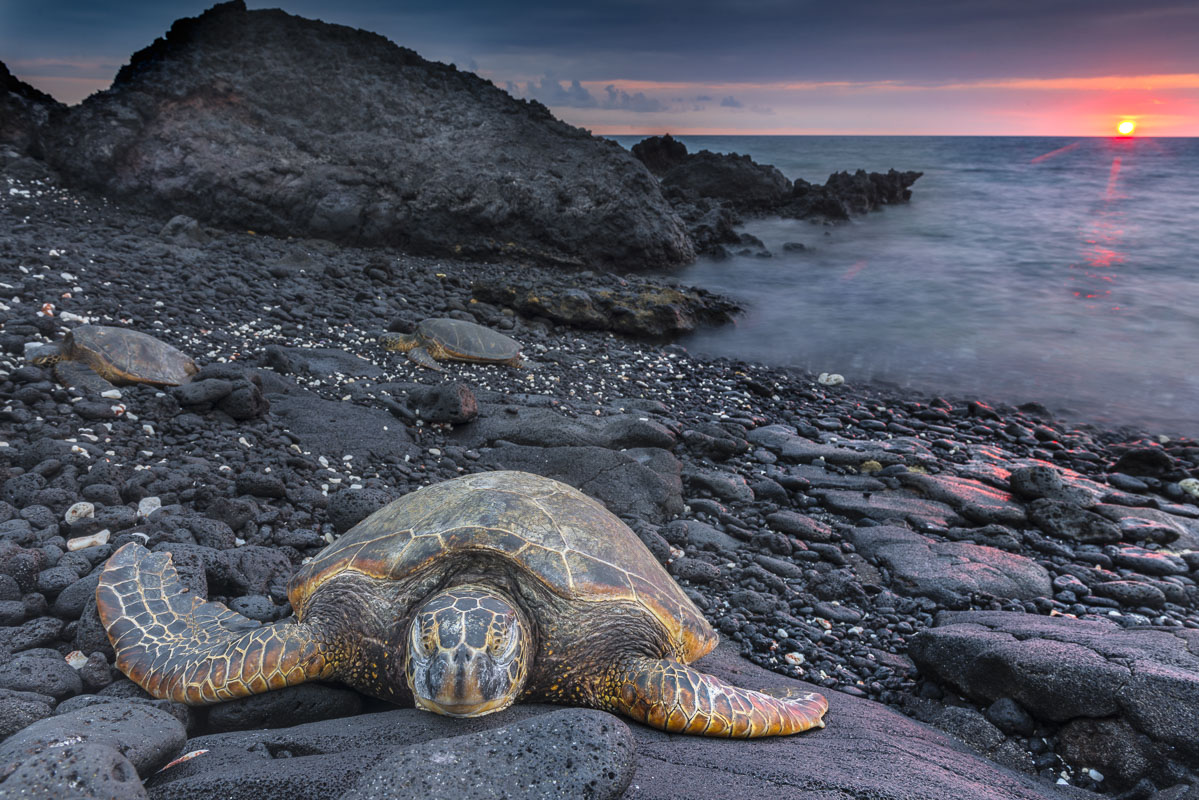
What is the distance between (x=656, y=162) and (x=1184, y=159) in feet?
212

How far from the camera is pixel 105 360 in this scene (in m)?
4.82

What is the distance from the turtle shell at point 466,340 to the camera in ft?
25.1

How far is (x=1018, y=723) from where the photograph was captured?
9.68ft

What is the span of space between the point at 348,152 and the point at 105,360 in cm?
918

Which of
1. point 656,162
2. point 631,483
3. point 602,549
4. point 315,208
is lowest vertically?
point 631,483

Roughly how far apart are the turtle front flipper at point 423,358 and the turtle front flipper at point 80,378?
9.99ft

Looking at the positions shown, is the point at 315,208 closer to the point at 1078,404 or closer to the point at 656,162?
the point at 1078,404

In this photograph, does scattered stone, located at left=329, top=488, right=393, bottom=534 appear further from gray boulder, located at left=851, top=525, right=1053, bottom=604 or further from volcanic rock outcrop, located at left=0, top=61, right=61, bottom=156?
volcanic rock outcrop, located at left=0, top=61, right=61, bottom=156

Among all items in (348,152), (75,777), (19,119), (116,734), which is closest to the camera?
(75,777)

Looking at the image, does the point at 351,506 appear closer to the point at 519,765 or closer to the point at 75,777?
the point at 75,777

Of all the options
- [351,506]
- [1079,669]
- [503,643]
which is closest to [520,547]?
[503,643]

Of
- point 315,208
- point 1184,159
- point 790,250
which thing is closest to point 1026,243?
point 790,250

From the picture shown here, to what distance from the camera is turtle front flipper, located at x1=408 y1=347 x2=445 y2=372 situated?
7.36 metres

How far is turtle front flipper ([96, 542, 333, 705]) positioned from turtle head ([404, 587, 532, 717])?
505 millimetres
